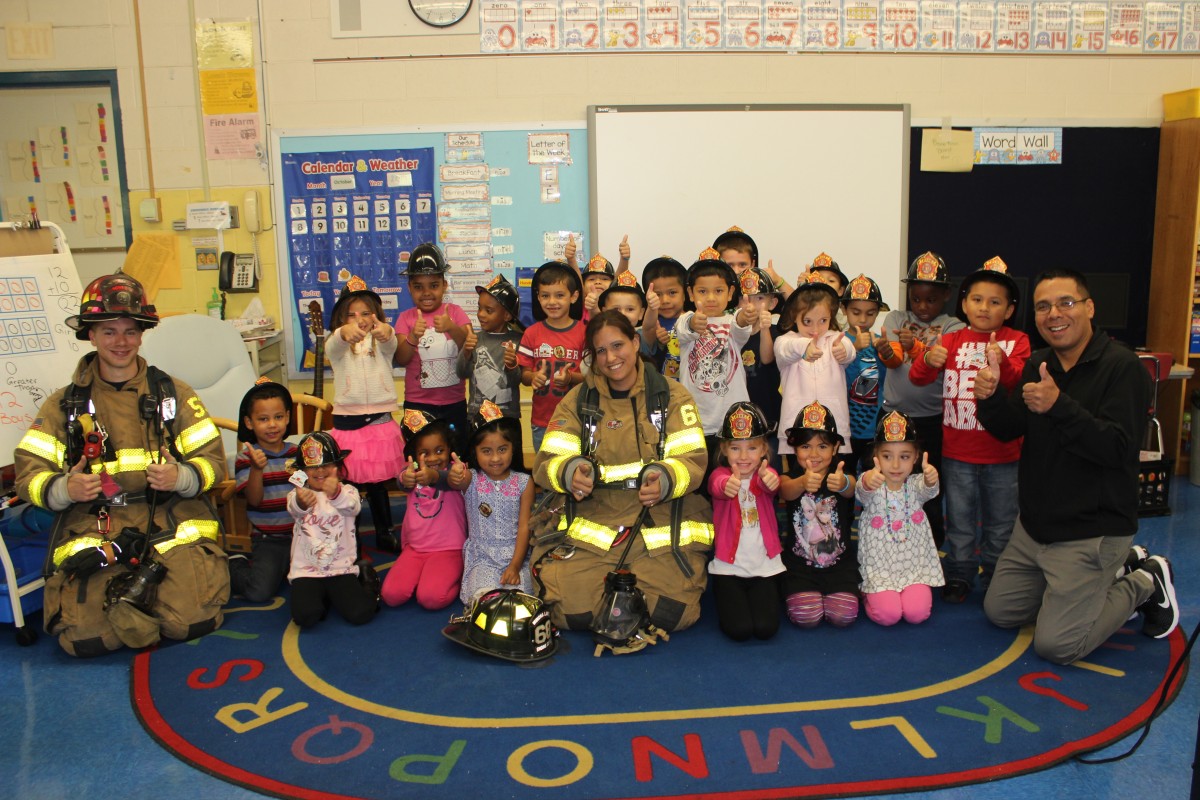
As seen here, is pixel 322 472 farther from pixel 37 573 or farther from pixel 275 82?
pixel 275 82

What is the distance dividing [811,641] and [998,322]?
178 cm

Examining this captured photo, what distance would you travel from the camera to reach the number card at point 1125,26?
6.61m

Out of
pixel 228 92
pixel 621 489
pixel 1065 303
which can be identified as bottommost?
pixel 621 489

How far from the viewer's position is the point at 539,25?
252 inches

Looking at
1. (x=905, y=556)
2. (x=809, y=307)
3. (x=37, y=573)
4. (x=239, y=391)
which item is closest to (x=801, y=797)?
(x=905, y=556)

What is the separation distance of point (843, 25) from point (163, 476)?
5.43 m

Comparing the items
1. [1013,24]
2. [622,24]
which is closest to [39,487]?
[622,24]

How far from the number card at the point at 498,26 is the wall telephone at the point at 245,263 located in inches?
80.2

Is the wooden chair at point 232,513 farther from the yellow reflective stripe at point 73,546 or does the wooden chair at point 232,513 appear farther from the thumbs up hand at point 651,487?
the thumbs up hand at point 651,487

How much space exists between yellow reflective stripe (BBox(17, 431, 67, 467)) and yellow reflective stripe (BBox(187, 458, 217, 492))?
55 cm

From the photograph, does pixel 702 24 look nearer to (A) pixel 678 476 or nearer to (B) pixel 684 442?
(B) pixel 684 442

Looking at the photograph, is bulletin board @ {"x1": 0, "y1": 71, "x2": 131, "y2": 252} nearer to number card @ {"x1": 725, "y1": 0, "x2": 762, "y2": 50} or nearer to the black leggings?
number card @ {"x1": 725, "y1": 0, "x2": 762, "y2": 50}

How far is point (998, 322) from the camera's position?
169 inches

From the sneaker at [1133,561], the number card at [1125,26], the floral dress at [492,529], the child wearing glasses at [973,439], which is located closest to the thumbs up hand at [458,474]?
the floral dress at [492,529]
